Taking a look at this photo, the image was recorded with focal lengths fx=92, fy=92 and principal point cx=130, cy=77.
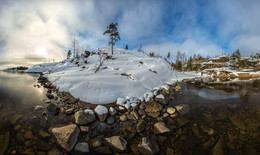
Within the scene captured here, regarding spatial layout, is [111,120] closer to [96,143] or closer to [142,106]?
[96,143]

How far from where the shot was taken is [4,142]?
3564mm

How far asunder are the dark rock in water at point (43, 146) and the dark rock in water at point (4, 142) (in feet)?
3.18

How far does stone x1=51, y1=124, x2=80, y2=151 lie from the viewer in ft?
11.2

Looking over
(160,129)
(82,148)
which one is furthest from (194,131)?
(82,148)

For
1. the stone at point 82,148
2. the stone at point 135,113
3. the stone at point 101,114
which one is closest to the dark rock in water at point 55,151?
the stone at point 82,148

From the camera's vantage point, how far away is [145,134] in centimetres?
413

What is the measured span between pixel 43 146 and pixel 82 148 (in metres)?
1.53

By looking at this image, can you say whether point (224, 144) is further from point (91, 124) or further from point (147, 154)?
point (91, 124)

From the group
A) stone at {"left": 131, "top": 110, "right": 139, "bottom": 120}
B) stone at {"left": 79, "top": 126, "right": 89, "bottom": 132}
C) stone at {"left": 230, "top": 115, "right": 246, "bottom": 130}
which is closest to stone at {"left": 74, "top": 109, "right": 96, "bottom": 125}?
stone at {"left": 79, "top": 126, "right": 89, "bottom": 132}

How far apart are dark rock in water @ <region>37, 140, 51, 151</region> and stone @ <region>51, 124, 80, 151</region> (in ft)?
1.07

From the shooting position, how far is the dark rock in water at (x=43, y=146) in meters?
3.39

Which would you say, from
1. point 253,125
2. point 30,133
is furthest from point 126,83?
point 253,125

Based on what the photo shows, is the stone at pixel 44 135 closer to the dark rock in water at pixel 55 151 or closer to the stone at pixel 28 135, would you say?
the stone at pixel 28 135

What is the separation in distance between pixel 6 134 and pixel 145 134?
601cm
